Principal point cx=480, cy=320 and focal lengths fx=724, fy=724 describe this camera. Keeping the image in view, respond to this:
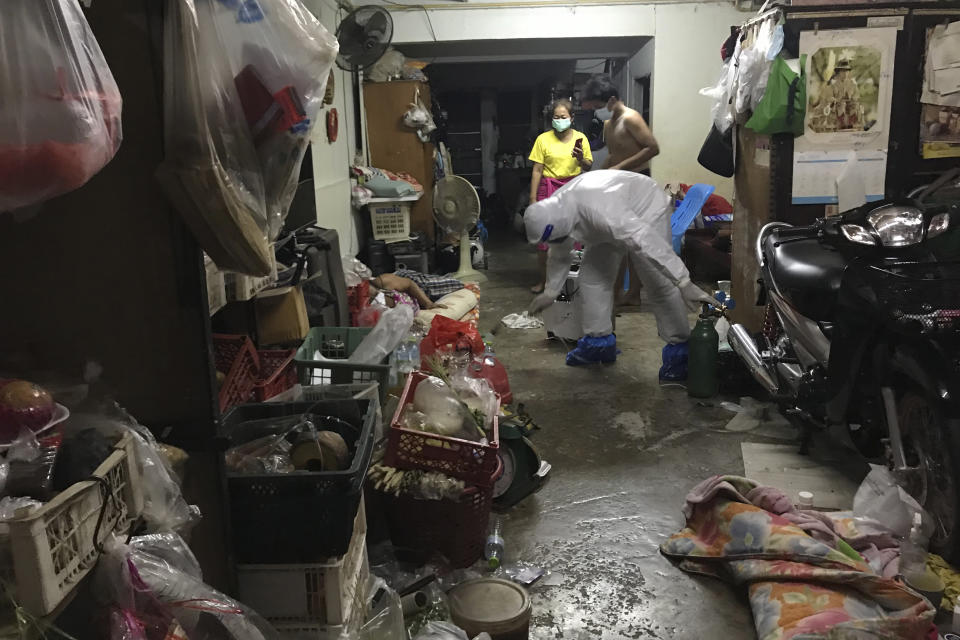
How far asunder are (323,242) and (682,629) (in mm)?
2367

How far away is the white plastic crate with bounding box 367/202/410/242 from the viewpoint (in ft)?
20.4

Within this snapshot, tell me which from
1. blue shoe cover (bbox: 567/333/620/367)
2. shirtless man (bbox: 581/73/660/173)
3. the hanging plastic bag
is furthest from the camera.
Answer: shirtless man (bbox: 581/73/660/173)

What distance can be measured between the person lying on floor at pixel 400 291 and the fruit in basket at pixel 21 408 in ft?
11.7

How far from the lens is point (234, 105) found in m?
1.40

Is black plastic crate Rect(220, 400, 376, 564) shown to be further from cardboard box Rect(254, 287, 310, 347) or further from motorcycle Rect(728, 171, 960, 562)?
motorcycle Rect(728, 171, 960, 562)

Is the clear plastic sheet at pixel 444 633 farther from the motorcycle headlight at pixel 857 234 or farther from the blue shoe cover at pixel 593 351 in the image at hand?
the blue shoe cover at pixel 593 351

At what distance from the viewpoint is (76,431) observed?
116 centimetres

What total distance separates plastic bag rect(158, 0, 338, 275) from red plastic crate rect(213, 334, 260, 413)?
1085mm

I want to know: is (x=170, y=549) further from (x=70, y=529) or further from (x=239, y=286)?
(x=239, y=286)

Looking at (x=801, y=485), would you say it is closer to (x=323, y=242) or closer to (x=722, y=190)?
(x=323, y=242)

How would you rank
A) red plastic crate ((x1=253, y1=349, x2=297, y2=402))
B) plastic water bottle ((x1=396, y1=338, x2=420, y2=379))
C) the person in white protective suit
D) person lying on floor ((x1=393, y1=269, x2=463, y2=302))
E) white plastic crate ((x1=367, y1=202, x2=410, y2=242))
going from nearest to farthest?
red plastic crate ((x1=253, y1=349, x2=297, y2=402))
plastic water bottle ((x1=396, y1=338, x2=420, y2=379))
the person in white protective suit
person lying on floor ((x1=393, y1=269, x2=463, y2=302))
white plastic crate ((x1=367, y1=202, x2=410, y2=242))

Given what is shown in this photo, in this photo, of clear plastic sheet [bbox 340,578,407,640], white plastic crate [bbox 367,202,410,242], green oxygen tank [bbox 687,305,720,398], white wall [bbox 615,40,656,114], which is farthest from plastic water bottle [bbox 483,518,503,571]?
white wall [bbox 615,40,656,114]

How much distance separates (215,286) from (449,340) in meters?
1.40

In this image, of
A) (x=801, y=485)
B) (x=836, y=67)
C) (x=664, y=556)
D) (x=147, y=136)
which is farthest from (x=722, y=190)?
(x=147, y=136)
